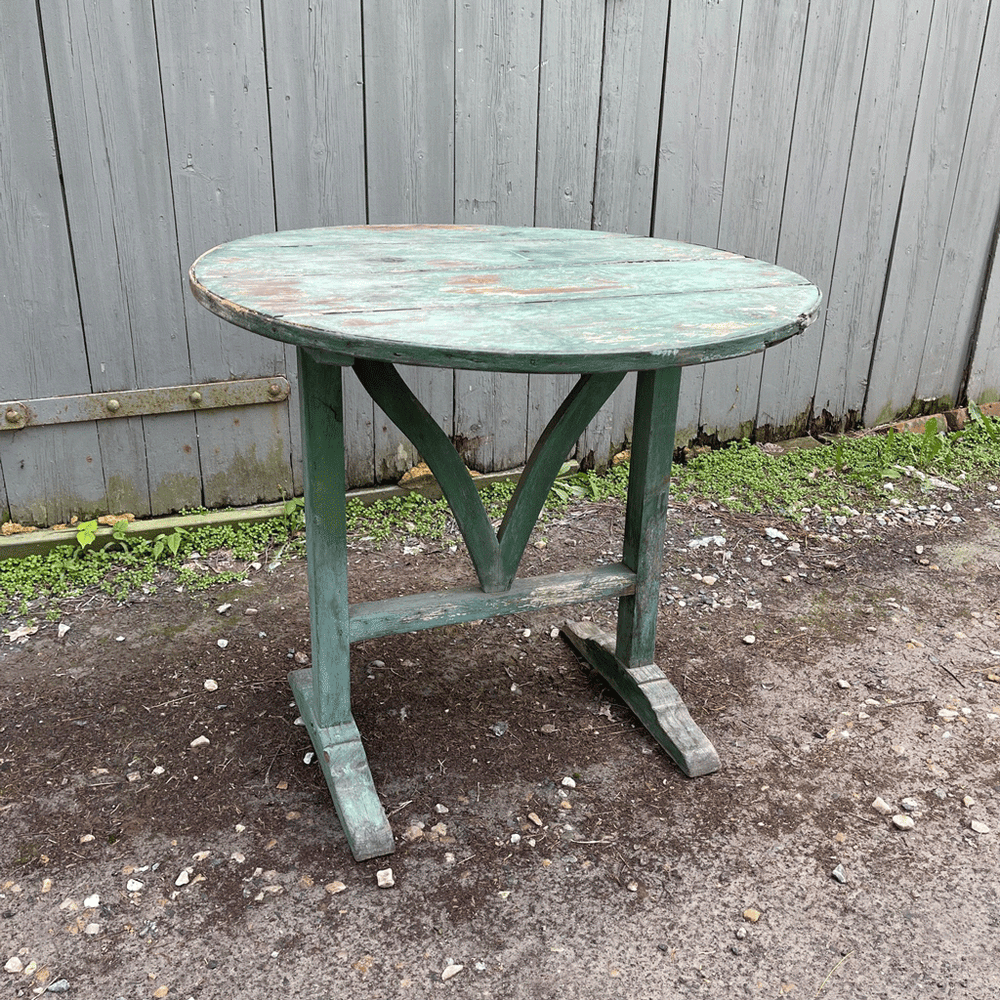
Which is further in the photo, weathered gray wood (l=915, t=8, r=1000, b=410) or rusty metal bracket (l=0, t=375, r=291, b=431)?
weathered gray wood (l=915, t=8, r=1000, b=410)

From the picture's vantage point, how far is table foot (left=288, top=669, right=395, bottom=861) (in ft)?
6.40

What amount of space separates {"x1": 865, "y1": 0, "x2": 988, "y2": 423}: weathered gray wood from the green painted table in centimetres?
222

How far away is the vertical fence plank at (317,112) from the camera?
277 cm

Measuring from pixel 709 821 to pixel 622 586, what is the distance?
1.89 ft

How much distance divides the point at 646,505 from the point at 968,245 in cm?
282

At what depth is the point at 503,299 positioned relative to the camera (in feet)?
Answer: 5.40

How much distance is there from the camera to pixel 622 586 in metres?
2.32

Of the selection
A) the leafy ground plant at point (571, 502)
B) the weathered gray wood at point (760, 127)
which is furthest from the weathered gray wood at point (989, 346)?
the weathered gray wood at point (760, 127)

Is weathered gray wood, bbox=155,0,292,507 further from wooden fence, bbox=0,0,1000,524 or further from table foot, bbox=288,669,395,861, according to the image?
table foot, bbox=288,669,395,861

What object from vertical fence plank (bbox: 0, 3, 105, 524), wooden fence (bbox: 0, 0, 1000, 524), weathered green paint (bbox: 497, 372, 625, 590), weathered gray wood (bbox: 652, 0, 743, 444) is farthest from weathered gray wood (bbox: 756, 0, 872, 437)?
vertical fence plank (bbox: 0, 3, 105, 524)

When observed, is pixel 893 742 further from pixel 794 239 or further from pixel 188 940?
pixel 794 239

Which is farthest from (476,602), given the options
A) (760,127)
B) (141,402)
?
(760,127)

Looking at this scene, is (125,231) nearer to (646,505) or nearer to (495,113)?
(495,113)

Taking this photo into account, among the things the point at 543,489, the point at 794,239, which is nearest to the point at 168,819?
the point at 543,489
